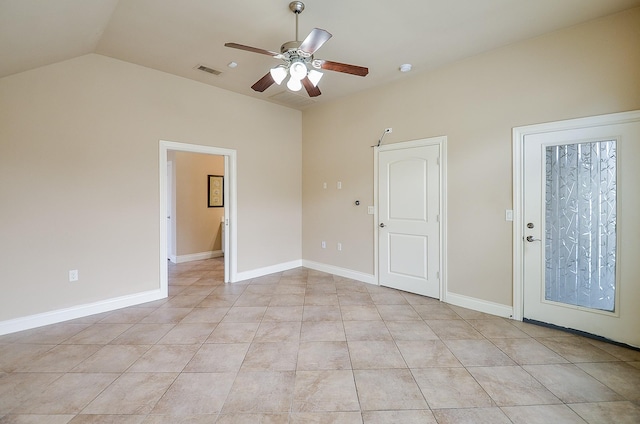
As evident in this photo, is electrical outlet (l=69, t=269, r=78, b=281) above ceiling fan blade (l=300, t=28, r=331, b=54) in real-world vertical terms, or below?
below

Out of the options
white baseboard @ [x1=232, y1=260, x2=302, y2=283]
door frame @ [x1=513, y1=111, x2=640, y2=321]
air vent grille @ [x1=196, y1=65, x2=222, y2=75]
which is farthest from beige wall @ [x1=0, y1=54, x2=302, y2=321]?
door frame @ [x1=513, y1=111, x2=640, y2=321]

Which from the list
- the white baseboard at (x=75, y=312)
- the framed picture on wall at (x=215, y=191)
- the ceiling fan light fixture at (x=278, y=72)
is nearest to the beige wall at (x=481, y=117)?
the ceiling fan light fixture at (x=278, y=72)

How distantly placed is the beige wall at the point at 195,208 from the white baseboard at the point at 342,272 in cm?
247

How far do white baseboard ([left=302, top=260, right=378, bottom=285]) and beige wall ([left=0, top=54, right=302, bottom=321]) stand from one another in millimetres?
2520

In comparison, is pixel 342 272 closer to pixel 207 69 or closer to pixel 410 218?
pixel 410 218

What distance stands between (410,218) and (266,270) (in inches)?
101

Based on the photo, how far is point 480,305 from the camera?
3359 mm

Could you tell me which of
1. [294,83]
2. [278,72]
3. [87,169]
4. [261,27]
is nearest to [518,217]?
[294,83]

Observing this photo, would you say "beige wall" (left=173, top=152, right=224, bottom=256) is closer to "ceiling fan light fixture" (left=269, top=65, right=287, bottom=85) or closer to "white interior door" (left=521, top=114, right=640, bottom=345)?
"ceiling fan light fixture" (left=269, top=65, right=287, bottom=85)

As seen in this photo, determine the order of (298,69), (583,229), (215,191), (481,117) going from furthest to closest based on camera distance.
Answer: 1. (215,191)
2. (481,117)
3. (583,229)
4. (298,69)

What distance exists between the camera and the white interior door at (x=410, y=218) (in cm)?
375

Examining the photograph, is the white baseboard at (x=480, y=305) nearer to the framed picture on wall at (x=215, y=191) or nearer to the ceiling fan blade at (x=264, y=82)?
the ceiling fan blade at (x=264, y=82)

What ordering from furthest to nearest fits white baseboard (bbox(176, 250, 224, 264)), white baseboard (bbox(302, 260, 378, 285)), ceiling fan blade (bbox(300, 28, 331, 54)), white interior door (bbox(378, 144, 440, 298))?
white baseboard (bbox(176, 250, 224, 264)) → white baseboard (bbox(302, 260, 378, 285)) → white interior door (bbox(378, 144, 440, 298)) → ceiling fan blade (bbox(300, 28, 331, 54))

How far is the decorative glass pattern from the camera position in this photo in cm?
262
